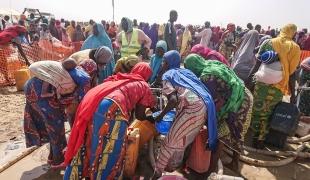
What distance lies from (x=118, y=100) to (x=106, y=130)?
0.33 metres

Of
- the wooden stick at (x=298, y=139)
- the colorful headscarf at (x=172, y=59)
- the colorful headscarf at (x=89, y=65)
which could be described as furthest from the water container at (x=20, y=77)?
the wooden stick at (x=298, y=139)

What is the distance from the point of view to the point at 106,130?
11.0 ft

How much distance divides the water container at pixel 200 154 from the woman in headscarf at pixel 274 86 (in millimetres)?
1617

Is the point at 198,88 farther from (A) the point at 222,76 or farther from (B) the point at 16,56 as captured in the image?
(B) the point at 16,56

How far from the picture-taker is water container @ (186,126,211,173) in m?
4.07

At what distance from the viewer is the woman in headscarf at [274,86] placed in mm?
5098

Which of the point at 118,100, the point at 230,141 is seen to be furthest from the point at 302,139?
the point at 118,100

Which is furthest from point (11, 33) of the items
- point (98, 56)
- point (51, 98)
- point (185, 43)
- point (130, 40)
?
point (185, 43)

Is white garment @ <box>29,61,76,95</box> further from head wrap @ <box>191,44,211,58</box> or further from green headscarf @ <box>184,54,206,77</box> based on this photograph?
head wrap @ <box>191,44,211,58</box>

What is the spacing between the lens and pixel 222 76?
3.98 metres

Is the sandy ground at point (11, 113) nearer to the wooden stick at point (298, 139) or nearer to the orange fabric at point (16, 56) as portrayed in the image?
the orange fabric at point (16, 56)

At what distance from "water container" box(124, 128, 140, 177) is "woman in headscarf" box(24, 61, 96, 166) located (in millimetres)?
837

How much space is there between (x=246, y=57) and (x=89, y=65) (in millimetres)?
3153

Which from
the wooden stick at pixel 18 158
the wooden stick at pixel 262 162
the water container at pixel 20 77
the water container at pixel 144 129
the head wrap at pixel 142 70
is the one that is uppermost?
the head wrap at pixel 142 70
